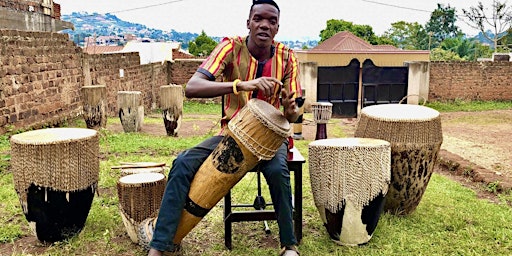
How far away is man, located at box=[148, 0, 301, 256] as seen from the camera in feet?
9.30

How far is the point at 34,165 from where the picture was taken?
3.15m

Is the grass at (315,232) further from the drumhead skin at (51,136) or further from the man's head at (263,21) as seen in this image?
the man's head at (263,21)

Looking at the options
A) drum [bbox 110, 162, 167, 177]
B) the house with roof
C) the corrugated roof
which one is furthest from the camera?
the corrugated roof

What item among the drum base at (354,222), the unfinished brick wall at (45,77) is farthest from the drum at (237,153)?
the unfinished brick wall at (45,77)

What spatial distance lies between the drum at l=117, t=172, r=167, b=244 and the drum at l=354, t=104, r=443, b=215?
1.72 meters

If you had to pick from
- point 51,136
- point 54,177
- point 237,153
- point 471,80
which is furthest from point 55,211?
point 471,80

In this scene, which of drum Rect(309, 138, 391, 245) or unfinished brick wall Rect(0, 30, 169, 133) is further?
unfinished brick wall Rect(0, 30, 169, 133)

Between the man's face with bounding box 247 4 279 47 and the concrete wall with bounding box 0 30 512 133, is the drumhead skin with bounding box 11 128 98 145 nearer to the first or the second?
the man's face with bounding box 247 4 279 47

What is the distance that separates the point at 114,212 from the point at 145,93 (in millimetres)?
10533

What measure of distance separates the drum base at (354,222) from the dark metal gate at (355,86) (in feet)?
32.2

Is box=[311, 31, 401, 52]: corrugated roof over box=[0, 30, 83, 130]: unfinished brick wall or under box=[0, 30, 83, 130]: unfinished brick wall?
over

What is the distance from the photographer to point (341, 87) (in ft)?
43.3

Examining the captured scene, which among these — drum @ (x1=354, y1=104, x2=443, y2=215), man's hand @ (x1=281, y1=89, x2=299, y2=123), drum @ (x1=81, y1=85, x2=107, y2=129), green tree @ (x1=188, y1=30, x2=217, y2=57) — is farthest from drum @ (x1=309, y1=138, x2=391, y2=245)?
green tree @ (x1=188, y1=30, x2=217, y2=57)

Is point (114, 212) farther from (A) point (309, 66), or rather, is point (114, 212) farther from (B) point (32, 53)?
(A) point (309, 66)
